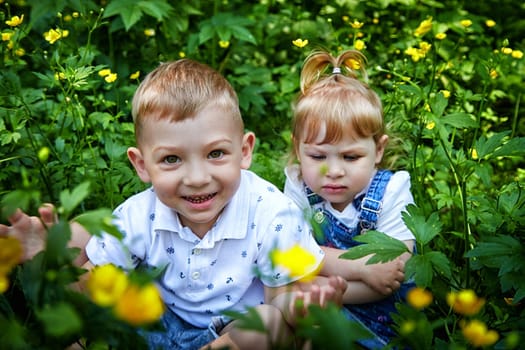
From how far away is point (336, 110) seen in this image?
2.14m

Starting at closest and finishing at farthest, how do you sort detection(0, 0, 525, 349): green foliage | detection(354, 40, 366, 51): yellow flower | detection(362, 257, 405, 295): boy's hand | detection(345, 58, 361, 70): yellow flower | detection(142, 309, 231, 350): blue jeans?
detection(0, 0, 525, 349): green foliage < detection(142, 309, 231, 350): blue jeans < detection(362, 257, 405, 295): boy's hand < detection(345, 58, 361, 70): yellow flower < detection(354, 40, 366, 51): yellow flower

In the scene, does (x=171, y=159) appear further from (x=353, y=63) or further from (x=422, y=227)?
(x=353, y=63)

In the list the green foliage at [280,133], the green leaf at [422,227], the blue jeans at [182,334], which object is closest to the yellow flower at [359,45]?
the green foliage at [280,133]

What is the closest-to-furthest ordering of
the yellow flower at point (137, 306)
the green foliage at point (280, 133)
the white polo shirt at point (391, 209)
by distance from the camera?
the yellow flower at point (137, 306) → the green foliage at point (280, 133) → the white polo shirt at point (391, 209)

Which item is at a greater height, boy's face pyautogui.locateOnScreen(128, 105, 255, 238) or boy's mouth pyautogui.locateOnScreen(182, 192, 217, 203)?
boy's face pyautogui.locateOnScreen(128, 105, 255, 238)

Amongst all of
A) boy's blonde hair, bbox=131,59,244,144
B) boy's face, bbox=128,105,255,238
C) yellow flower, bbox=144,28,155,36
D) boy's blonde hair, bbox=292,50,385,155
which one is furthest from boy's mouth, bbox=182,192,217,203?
yellow flower, bbox=144,28,155,36

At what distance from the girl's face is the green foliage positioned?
187mm

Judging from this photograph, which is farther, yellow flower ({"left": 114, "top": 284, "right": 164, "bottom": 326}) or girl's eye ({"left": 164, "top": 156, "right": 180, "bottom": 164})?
girl's eye ({"left": 164, "top": 156, "right": 180, "bottom": 164})

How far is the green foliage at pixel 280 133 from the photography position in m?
1.28

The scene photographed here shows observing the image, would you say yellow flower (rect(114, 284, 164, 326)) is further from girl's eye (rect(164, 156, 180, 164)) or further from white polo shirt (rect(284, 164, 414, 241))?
white polo shirt (rect(284, 164, 414, 241))

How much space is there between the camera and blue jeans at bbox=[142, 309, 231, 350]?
1934mm

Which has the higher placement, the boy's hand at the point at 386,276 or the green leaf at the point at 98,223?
the green leaf at the point at 98,223

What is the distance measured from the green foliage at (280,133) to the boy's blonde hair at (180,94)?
268 millimetres

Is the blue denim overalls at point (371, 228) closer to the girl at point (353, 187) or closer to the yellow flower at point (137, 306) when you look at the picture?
the girl at point (353, 187)
